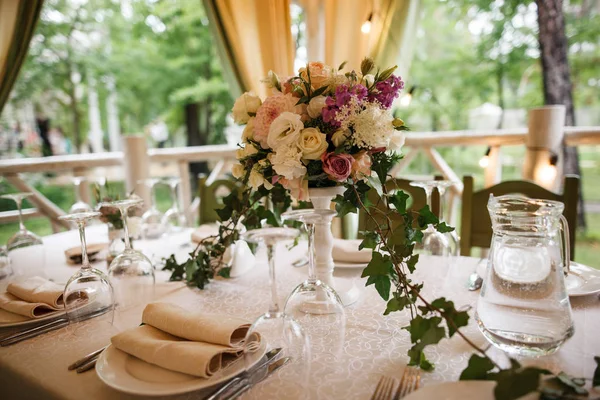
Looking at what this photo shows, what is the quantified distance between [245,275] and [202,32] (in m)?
5.39

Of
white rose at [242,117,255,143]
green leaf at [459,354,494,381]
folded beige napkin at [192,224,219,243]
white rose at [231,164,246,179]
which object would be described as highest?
white rose at [242,117,255,143]

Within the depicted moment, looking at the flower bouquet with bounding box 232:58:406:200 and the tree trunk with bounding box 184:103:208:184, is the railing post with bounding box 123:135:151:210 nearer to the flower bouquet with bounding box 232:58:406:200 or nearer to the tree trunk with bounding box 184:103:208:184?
the flower bouquet with bounding box 232:58:406:200

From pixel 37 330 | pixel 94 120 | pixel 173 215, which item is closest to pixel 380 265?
pixel 37 330

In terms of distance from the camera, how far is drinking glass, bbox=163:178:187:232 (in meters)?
1.77

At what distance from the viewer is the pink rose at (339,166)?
0.88 meters

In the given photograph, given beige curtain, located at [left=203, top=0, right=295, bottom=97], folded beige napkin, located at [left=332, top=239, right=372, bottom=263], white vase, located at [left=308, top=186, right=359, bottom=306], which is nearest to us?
white vase, located at [left=308, top=186, right=359, bottom=306]

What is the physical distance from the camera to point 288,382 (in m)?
0.71

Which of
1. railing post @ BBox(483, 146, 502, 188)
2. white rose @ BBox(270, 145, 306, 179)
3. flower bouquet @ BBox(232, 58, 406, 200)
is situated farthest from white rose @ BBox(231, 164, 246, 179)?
railing post @ BBox(483, 146, 502, 188)

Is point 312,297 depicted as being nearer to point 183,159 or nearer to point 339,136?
point 339,136

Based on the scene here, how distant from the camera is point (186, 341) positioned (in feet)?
2.56

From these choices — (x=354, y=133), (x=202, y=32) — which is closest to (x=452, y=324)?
(x=354, y=133)

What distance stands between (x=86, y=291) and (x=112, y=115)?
22.1 ft

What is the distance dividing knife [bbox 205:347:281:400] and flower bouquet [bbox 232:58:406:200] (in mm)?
340

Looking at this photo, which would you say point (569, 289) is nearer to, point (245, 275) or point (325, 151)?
point (325, 151)
